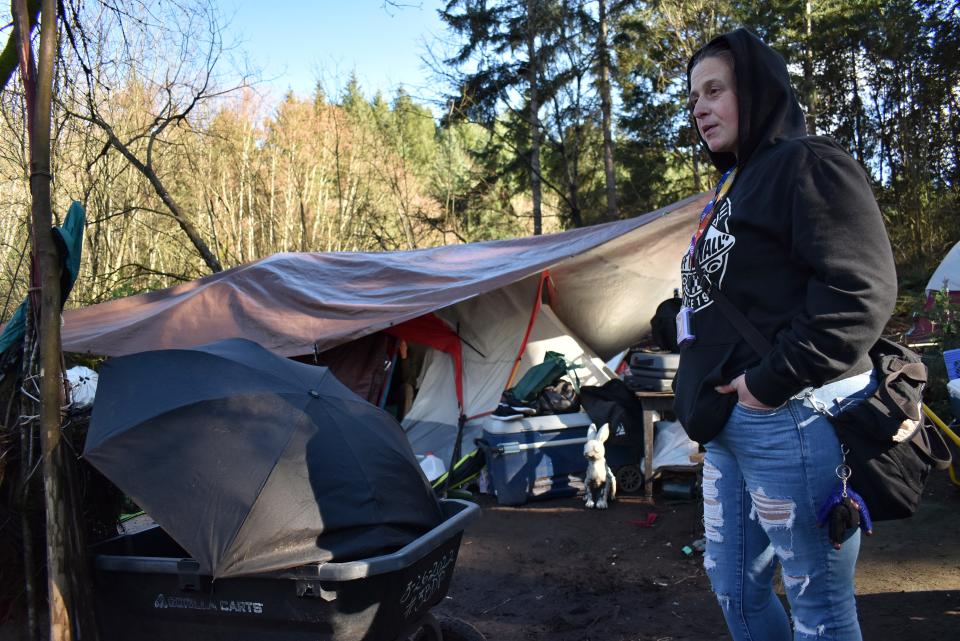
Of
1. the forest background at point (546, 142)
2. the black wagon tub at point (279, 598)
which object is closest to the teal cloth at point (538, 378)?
the black wagon tub at point (279, 598)

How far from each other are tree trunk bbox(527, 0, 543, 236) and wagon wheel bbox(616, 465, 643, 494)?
11.6m

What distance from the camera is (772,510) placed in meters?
1.63

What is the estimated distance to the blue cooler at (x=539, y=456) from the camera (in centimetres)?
581

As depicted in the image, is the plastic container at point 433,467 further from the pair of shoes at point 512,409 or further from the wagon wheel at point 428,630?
the wagon wheel at point 428,630

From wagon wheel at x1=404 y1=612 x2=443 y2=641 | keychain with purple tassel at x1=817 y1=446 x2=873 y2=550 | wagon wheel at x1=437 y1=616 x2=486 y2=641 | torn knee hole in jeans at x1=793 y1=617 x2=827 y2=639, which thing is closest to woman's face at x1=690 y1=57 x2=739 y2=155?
keychain with purple tassel at x1=817 y1=446 x2=873 y2=550

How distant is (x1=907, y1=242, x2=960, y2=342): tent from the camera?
5953 millimetres

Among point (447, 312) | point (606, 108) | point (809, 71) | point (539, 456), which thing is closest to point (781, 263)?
point (539, 456)

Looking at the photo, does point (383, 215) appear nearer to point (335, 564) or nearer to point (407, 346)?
point (407, 346)

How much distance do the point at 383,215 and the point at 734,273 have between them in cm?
1752

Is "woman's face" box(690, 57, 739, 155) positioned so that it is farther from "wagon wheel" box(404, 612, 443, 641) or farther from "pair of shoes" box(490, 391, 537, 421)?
"pair of shoes" box(490, 391, 537, 421)

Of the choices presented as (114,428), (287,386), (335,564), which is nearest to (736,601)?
(335,564)

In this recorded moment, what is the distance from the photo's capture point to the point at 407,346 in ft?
24.6

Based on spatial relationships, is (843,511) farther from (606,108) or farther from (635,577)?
(606,108)

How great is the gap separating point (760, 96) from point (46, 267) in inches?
83.8
